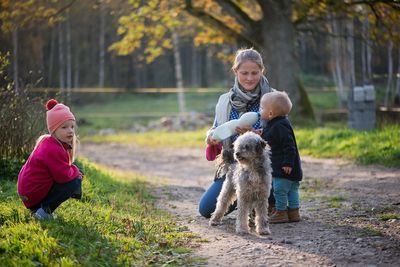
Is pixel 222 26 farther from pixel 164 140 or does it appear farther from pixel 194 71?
pixel 194 71

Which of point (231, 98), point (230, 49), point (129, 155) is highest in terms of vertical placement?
point (230, 49)

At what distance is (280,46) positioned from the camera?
53.4 ft

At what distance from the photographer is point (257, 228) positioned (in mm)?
5812

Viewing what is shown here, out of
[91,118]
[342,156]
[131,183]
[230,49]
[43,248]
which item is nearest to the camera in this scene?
[43,248]

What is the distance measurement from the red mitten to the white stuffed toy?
38cm

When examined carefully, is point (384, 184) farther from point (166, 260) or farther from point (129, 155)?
point (129, 155)

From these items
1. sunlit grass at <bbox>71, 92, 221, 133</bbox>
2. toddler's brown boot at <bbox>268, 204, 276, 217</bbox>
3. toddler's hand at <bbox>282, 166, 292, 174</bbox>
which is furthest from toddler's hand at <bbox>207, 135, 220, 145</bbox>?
sunlit grass at <bbox>71, 92, 221, 133</bbox>

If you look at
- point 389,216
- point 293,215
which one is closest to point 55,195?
point 293,215

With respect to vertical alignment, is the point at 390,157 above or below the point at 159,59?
below

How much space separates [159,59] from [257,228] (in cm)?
5252

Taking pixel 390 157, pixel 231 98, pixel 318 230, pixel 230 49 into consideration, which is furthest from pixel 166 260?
pixel 230 49

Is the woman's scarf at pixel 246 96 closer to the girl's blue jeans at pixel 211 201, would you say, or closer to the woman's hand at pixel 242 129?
the woman's hand at pixel 242 129

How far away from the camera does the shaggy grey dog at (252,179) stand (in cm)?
573

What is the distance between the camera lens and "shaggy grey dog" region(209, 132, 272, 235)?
573cm
